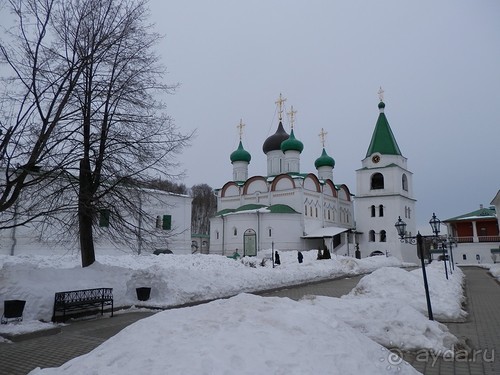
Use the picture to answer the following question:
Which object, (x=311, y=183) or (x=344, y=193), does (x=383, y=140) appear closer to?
(x=344, y=193)

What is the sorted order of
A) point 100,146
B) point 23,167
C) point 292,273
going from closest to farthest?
point 23,167, point 100,146, point 292,273

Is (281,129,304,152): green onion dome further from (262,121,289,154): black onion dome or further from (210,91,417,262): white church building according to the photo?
(262,121,289,154): black onion dome

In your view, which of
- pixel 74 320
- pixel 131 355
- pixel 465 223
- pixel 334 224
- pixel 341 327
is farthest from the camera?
pixel 465 223

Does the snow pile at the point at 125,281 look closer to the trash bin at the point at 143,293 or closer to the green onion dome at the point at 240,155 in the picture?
the trash bin at the point at 143,293

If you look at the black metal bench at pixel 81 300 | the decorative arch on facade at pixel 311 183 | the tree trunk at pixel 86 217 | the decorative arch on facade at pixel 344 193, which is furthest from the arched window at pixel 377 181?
the black metal bench at pixel 81 300

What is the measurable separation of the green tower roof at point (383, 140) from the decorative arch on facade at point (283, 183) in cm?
1208

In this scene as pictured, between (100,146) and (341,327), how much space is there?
406 inches

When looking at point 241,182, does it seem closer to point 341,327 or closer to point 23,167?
point 23,167

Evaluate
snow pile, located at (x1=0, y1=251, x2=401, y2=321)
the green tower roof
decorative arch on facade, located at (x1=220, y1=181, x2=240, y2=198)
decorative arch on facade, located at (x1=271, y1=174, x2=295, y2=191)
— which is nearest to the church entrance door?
decorative arch on facade, located at (x1=271, y1=174, x2=295, y2=191)

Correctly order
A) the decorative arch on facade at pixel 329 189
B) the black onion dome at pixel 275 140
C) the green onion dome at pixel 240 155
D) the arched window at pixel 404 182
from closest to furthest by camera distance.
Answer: the decorative arch on facade at pixel 329 189 < the arched window at pixel 404 182 < the black onion dome at pixel 275 140 < the green onion dome at pixel 240 155

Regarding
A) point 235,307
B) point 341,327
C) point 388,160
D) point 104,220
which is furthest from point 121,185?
point 388,160

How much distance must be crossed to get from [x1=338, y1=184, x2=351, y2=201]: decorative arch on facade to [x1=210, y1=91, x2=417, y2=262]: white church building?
0.43 ft

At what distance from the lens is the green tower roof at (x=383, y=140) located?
47.5 meters

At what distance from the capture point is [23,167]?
9.30m
